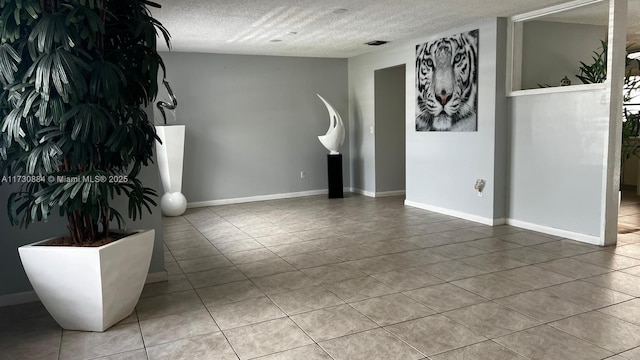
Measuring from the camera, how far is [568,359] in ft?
8.01

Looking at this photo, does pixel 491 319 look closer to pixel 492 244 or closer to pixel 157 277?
pixel 492 244

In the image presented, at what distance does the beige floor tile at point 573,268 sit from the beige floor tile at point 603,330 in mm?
813

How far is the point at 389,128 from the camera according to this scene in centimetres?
791

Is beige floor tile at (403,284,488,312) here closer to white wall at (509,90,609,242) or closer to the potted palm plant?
the potted palm plant

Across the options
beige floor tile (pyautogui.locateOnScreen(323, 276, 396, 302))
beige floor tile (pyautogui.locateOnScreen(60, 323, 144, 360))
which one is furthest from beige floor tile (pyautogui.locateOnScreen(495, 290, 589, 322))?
beige floor tile (pyautogui.locateOnScreen(60, 323, 144, 360))

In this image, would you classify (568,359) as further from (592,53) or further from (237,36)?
(237,36)

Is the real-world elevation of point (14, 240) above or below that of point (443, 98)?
below

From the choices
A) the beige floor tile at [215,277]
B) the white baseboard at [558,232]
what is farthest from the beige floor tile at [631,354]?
the beige floor tile at [215,277]

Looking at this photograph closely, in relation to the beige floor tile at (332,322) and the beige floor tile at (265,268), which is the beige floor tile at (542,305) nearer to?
the beige floor tile at (332,322)

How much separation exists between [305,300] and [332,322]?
43cm

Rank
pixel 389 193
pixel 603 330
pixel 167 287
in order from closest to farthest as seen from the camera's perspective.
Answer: pixel 603 330
pixel 167 287
pixel 389 193

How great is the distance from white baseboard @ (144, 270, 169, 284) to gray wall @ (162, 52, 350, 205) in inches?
143

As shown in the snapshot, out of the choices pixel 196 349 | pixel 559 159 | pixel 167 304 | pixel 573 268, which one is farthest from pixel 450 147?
pixel 196 349

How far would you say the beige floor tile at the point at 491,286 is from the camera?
3.42m
